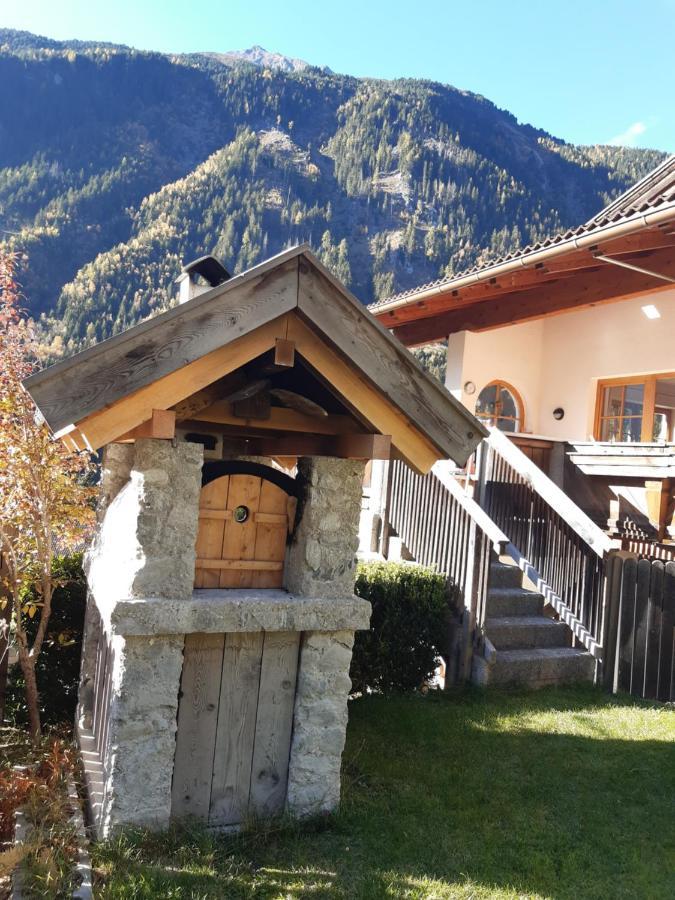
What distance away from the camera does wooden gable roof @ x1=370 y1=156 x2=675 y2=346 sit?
25.5 feet

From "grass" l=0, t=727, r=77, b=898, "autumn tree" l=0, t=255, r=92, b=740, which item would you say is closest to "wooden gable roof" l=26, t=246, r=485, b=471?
"autumn tree" l=0, t=255, r=92, b=740

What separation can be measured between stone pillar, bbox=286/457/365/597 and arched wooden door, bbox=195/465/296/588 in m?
0.12

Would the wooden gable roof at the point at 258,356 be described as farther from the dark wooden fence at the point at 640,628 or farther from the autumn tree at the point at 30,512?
the dark wooden fence at the point at 640,628

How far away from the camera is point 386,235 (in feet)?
211

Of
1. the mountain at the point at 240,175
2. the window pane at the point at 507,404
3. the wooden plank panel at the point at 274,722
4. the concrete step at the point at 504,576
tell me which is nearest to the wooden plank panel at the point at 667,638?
the concrete step at the point at 504,576

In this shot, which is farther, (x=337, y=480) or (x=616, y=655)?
(x=616, y=655)

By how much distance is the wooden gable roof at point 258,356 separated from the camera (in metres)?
3.01

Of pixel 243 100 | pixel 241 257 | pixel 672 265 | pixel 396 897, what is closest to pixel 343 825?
pixel 396 897

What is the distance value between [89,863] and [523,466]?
646cm

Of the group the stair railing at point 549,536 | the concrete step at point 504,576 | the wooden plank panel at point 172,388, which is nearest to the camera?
the wooden plank panel at point 172,388

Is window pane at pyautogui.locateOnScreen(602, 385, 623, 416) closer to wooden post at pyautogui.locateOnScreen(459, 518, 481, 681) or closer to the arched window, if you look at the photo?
the arched window

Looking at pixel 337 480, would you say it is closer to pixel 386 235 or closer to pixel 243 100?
pixel 386 235

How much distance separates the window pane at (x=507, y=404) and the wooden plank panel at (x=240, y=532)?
854 centimetres

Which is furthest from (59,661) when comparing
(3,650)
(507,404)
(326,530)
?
(507,404)
